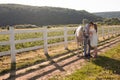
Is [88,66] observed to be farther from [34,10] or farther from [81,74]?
[34,10]

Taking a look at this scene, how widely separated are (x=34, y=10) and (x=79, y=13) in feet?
113

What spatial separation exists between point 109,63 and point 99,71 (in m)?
1.80

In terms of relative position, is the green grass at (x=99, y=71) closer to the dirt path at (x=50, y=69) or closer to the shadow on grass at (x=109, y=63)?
the shadow on grass at (x=109, y=63)

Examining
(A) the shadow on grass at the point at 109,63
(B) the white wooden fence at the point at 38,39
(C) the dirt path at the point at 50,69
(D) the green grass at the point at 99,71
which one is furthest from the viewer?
(B) the white wooden fence at the point at 38,39

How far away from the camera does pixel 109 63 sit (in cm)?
1138

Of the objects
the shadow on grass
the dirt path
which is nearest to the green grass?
the shadow on grass

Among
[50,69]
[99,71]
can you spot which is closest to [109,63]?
[99,71]

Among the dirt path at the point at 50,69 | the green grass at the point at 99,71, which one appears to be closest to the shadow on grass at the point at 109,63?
the green grass at the point at 99,71

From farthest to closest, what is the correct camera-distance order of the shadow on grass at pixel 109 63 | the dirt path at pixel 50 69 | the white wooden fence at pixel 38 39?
the white wooden fence at pixel 38 39 → the shadow on grass at pixel 109 63 → the dirt path at pixel 50 69

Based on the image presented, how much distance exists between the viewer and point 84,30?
523 inches

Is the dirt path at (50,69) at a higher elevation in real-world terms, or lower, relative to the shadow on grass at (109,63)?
higher

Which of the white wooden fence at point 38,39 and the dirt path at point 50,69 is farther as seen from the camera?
the white wooden fence at point 38,39

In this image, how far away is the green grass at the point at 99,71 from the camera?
8688 millimetres


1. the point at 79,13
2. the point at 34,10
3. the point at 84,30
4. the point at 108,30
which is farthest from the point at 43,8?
the point at 84,30
